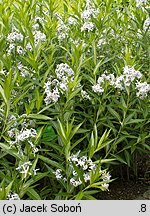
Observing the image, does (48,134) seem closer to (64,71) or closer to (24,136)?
(64,71)

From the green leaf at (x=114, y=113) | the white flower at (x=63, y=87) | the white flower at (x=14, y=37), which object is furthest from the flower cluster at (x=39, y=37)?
the green leaf at (x=114, y=113)

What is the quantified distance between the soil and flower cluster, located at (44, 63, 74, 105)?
1146mm

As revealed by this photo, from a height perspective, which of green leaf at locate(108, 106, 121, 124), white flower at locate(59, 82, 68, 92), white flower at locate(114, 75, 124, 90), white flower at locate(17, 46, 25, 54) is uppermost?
white flower at locate(17, 46, 25, 54)

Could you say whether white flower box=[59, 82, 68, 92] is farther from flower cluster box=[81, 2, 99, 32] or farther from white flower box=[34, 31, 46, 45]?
flower cluster box=[81, 2, 99, 32]

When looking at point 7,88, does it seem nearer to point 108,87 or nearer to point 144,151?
point 108,87

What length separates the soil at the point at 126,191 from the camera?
4.23m

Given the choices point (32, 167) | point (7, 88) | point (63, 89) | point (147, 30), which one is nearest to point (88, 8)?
point (147, 30)

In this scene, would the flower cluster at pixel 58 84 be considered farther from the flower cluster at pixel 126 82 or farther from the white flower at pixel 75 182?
the white flower at pixel 75 182

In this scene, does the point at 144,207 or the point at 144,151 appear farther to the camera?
the point at 144,151

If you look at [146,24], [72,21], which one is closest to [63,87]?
[146,24]

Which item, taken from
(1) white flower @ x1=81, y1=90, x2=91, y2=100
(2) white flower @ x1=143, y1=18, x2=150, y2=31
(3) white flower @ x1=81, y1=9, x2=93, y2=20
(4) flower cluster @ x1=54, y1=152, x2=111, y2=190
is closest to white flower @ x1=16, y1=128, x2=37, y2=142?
(4) flower cluster @ x1=54, y1=152, x2=111, y2=190

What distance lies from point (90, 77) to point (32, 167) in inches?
43.1

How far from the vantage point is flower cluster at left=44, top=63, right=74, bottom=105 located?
11.1 ft

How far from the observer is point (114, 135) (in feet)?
12.9
